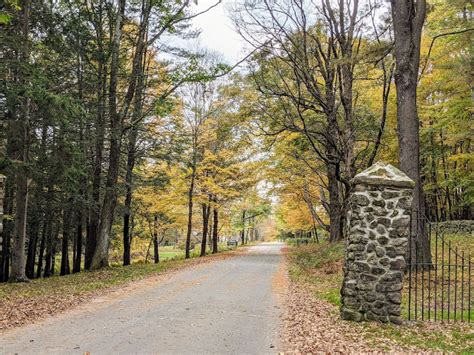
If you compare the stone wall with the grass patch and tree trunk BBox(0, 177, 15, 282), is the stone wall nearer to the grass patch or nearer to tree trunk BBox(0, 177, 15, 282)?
the grass patch

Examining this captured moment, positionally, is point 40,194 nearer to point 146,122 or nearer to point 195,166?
point 146,122

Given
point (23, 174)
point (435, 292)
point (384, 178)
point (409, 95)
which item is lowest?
point (435, 292)

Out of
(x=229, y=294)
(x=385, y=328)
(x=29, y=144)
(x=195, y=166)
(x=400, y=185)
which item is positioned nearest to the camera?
(x=385, y=328)

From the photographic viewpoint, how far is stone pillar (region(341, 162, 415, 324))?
680 cm

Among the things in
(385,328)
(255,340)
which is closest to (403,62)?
(385,328)

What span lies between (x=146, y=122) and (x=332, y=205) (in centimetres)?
995

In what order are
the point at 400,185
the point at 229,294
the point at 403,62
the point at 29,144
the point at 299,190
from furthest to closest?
the point at 299,190, the point at 29,144, the point at 403,62, the point at 229,294, the point at 400,185

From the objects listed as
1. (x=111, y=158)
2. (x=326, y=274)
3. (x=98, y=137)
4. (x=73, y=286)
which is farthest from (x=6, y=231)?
(x=326, y=274)

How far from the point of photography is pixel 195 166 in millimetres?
21172

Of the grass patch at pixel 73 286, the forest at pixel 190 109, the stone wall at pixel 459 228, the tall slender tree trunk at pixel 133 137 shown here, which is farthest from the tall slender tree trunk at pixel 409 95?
the stone wall at pixel 459 228

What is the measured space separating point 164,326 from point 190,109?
1678 centimetres

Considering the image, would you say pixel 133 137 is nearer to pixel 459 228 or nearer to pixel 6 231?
pixel 6 231

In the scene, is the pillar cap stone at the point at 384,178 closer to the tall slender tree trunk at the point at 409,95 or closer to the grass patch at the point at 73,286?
the tall slender tree trunk at the point at 409,95

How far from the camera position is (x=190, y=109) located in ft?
72.3
